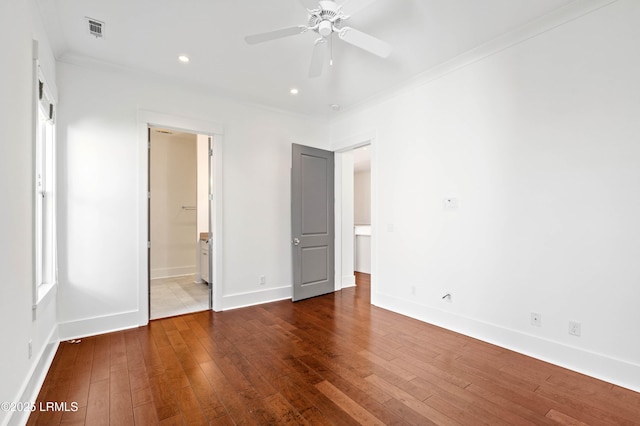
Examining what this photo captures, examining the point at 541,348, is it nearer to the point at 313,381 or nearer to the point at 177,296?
the point at 313,381

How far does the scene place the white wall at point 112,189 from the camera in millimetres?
3098

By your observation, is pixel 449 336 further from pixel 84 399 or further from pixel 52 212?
pixel 52 212

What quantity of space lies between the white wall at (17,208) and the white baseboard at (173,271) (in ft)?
12.4

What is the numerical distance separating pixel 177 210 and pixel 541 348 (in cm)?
626

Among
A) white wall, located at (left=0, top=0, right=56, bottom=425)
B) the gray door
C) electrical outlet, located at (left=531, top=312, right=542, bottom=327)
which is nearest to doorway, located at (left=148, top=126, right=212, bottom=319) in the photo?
the gray door

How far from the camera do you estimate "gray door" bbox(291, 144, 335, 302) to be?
4488 millimetres

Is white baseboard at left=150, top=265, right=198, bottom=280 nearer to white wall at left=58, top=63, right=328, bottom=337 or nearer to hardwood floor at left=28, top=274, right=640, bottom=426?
white wall at left=58, top=63, right=328, bottom=337

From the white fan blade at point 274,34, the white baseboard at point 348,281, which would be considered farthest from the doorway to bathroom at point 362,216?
the white fan blade at point 274,34

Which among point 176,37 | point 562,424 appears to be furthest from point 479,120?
point 176,37

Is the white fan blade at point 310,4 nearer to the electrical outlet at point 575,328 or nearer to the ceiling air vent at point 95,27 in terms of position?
the ceiling air vent at point 95,27

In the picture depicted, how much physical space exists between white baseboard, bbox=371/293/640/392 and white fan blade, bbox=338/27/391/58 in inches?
109

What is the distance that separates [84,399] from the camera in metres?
2.07

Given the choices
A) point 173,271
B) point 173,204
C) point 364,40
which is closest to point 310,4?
point 364,40

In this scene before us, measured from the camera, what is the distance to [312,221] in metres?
4.67
